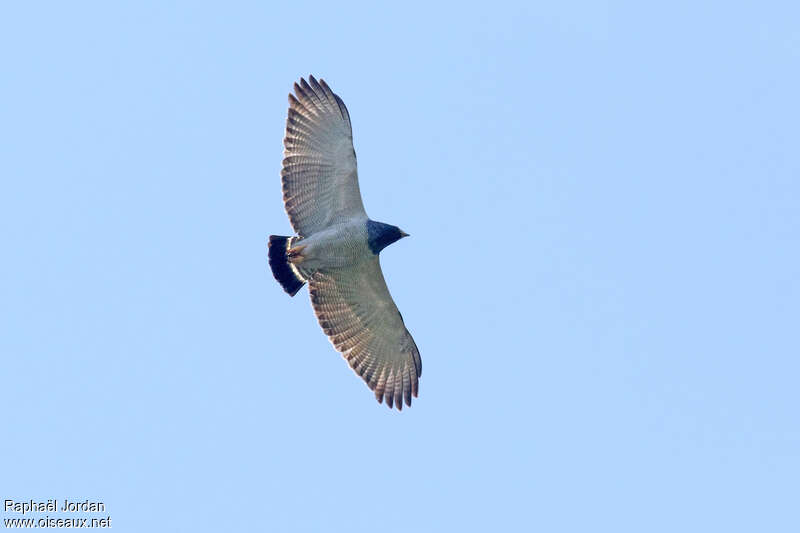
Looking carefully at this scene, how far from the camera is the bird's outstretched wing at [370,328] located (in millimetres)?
18078

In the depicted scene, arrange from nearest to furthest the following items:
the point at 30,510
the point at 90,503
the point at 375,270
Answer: the point at 30,510 → the point at 90,503 → the point at 375,270

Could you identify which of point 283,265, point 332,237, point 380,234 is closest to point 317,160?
point 332,237

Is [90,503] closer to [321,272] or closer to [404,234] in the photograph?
[321,272]

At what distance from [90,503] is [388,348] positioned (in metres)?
5.54

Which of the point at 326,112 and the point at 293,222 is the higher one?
the point at 326,112

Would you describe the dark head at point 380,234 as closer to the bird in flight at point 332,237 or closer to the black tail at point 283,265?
the bird in flight at point 332,237

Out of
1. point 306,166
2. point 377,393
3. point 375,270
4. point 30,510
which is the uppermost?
point 306,166

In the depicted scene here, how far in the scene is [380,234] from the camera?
1762cm

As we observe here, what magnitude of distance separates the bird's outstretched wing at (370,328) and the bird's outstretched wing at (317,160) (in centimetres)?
103

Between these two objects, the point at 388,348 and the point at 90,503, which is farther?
the point at 388,348

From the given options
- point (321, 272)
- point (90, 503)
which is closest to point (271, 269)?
point (321, 272)

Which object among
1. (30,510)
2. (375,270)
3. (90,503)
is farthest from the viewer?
(375,270)

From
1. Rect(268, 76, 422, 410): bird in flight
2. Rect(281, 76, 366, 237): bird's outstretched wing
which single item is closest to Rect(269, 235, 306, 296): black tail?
Rect(268, 76, 422, 410): bird in flight

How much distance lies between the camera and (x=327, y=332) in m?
18.4
